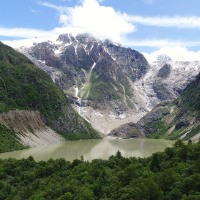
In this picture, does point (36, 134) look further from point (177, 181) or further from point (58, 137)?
point (177, 181)

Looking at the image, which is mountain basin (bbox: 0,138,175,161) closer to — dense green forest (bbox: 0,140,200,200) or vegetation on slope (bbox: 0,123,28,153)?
vegetation on slope (bbox: 0,123,28,153)

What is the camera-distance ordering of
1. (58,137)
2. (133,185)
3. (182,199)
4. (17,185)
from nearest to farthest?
(182,199) → (133,185) → (17,185) → (58,137)

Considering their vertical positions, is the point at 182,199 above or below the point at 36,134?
→ below

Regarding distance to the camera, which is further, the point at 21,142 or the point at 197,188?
the point at 21,142

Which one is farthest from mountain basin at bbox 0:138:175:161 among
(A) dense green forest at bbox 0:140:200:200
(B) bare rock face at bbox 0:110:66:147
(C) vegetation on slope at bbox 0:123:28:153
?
(A) dense green forest at bbox 0:140:200:200

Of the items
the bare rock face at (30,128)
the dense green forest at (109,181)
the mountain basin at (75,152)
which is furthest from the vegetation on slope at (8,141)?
the dense green forest at (109,181)

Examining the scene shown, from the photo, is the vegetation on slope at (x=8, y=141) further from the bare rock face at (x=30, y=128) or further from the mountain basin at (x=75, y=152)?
the mountain basin at (x=75, y=152)

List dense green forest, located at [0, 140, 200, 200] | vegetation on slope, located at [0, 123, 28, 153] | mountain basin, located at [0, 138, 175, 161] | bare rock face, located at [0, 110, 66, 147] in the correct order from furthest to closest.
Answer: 1. bare rock face, located at [0, 110, 66, 147]
2. vegetation on slope, located at [0, 123, 28, 153]
3. mountain basin, located at [0, 138, 175, 161]
4. dense green forest, located at [0, 140, 200, 200]

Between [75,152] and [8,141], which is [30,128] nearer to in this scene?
[8,141]

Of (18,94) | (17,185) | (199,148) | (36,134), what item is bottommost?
(17,185)

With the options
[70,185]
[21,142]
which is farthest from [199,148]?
[21,142]
